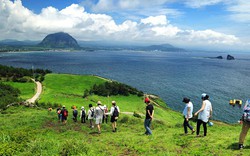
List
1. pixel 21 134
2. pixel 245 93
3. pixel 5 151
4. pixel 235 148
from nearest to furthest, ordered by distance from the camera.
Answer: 1. pixel 5 151
2. pixel 235 148
3. pixel 21 134
4. pixel 245 93

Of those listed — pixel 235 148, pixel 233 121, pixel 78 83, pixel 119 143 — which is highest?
pixel 235 148

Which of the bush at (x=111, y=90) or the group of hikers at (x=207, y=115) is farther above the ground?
the group of hikers at (x=207, y=115)

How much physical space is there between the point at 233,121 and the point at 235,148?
54.0m

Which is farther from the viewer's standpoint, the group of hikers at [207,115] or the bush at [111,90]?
the bush at [111,90]

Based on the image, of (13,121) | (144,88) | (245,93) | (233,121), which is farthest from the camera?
(144,88)

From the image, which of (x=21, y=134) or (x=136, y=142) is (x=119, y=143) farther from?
(x=21, y=134)

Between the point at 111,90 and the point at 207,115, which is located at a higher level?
the point at 207,115

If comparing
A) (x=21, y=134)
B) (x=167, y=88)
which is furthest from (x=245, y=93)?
(x=21, y=134)

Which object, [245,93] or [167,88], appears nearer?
[245,93]

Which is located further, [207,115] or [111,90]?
[111,90]

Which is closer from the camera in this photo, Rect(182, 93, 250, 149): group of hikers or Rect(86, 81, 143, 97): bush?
Rect(182, 93, 250, 149): group of hikers

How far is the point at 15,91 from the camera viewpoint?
61.8 m

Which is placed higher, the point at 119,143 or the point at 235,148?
the point at 235,148

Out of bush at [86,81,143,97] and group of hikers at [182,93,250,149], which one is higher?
group of hikers at [182,93,250,149]
